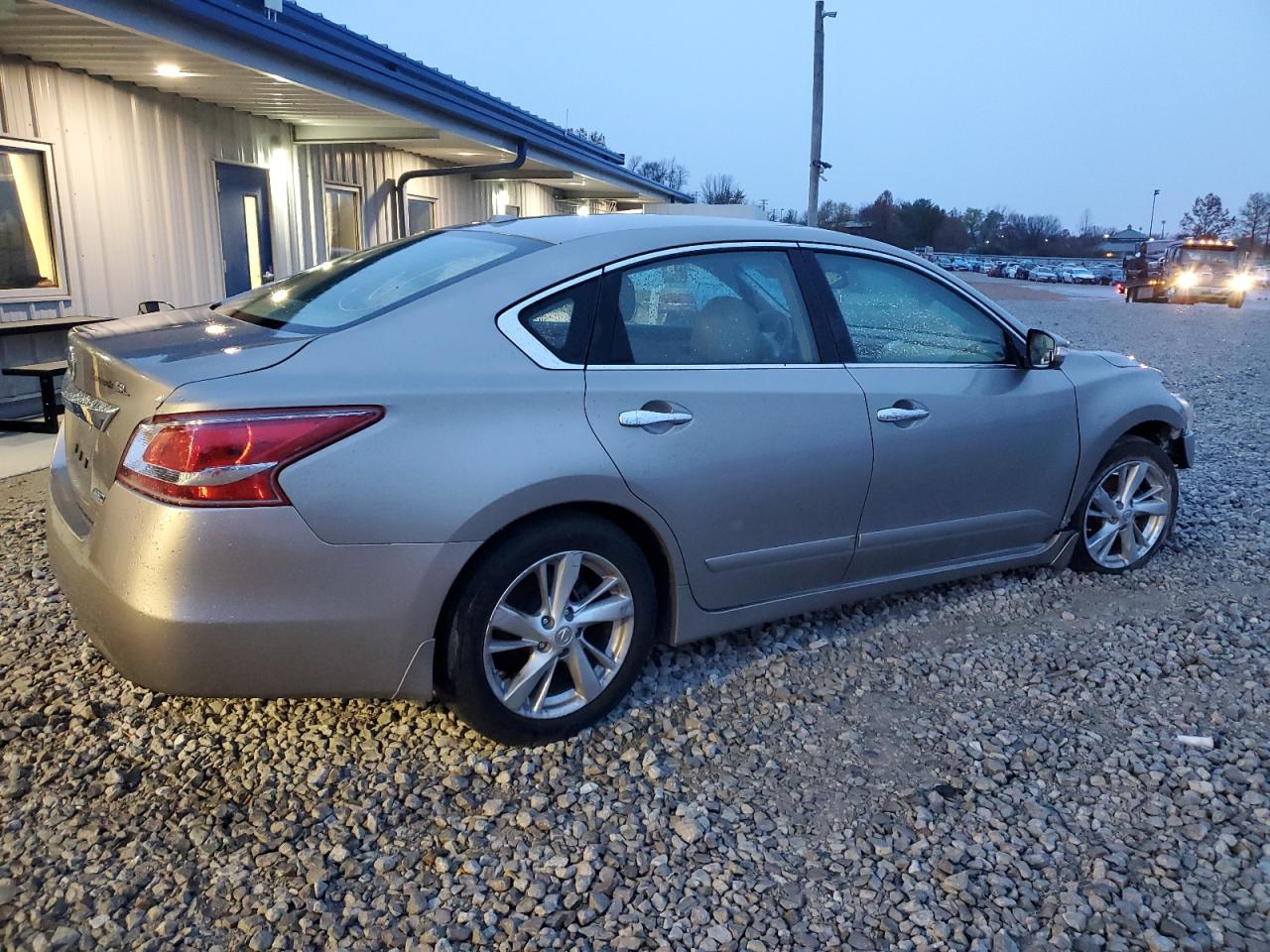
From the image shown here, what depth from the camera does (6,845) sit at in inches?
97.9

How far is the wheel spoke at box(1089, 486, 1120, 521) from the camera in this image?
14.8ft

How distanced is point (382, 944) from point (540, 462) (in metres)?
1.28

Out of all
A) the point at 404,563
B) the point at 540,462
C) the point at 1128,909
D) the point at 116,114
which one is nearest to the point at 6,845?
the point at 404,563

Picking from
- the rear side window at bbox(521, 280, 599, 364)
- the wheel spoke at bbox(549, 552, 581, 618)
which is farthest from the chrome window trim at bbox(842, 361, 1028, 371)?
the wheel spoke at bbox(549, 552, 581, 618)

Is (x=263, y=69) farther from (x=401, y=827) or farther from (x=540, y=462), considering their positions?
(x=401, y=827)

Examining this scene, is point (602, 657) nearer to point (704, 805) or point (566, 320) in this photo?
point (704, 805)

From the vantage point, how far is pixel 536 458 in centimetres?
278

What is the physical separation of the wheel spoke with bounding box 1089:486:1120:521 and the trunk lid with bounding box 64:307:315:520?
357cm

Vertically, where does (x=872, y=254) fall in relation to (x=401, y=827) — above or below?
above

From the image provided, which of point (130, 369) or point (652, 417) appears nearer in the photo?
point (130, 369)

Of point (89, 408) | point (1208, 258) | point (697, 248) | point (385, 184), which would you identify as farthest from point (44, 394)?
point (1208, 258)

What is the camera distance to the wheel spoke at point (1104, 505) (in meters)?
4.53

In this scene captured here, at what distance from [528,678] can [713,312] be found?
1396 mm

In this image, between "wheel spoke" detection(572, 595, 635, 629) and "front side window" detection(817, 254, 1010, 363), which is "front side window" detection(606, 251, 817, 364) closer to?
"front side window" detection(817, 254, 1010, 363)
